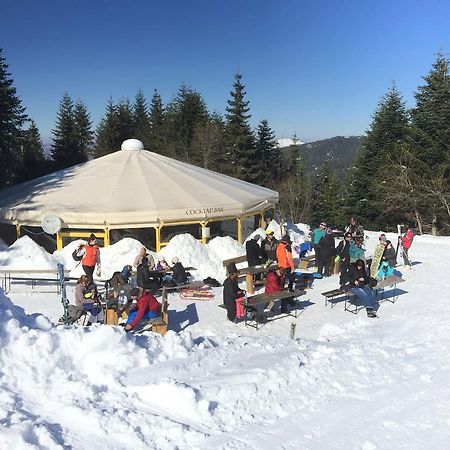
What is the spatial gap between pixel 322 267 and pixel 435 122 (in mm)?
24141

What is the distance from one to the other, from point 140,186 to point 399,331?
36.7ft

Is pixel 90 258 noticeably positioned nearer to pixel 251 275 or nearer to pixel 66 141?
pixel 251 275

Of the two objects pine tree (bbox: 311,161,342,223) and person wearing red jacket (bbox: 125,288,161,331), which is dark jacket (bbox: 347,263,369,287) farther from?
pine tree (bbox: 311,161,342,223)

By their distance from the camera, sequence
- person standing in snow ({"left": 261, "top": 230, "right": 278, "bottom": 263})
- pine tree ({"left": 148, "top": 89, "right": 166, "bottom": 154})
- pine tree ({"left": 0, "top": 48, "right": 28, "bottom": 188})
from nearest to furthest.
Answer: person standing in snow ({"left": 261, "top": 230, "right": 278, "bottom": 263}), pine tree ({"left": 0, "top": 48, "right": 28, "bottom": 188}), pine tree ({"left": 148, "top": 89, "right": 166, "bottom": 154})

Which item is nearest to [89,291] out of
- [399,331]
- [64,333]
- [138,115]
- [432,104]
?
[64,333]

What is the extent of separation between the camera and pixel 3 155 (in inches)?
1131

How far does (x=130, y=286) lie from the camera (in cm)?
1219

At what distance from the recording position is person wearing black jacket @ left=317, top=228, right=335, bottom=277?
13953mm

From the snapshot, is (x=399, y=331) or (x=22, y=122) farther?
(x=22, y=122)

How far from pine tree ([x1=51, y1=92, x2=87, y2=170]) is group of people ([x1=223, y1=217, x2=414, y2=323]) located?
104 ft

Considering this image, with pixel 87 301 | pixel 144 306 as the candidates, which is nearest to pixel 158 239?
pixel 87 301

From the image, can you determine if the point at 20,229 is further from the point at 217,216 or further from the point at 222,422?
the point at 222,422

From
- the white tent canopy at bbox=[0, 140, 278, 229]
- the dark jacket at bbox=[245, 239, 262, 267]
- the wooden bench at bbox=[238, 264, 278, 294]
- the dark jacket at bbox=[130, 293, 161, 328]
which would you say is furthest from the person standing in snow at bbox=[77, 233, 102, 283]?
the dark jacket at bbox=[245, 239, 262, 267]

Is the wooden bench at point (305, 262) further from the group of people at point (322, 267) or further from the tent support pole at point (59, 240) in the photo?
the tent support pole at point (59, 240)
